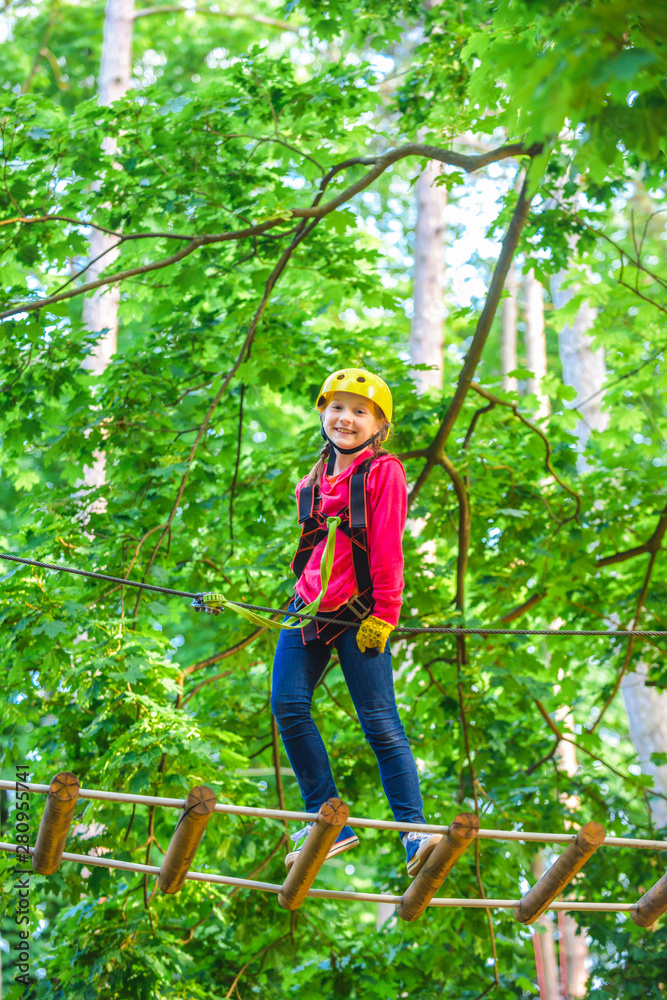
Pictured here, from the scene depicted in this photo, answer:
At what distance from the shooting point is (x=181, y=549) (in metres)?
5.54

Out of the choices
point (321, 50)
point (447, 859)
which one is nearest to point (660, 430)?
point (447, 859)

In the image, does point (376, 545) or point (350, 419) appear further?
point (350, 419)

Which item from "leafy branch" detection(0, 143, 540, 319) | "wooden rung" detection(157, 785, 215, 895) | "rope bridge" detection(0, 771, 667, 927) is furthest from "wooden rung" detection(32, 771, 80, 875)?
"leafy branch" detection(0, 143, 540, 319)

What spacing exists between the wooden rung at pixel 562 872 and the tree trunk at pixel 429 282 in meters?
5.83

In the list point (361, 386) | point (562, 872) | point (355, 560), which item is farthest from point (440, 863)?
point (361, 386)

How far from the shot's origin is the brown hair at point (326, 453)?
3343 millimetres

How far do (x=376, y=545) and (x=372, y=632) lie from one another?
29cm

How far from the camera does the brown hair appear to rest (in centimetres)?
334

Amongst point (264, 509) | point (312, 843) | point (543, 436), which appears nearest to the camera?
point (312, 843)

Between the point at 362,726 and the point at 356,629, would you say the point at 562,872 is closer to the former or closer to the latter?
the point at 362,726

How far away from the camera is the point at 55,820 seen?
2941 mm

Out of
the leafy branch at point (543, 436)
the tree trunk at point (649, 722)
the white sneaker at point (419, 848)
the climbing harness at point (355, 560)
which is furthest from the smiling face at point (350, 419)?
the tree trunk at point (649, 722)

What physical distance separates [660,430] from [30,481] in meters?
5.41

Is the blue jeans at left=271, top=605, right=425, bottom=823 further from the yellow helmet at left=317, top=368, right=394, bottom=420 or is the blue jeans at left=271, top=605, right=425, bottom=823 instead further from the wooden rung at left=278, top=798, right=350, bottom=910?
the yellow helmet at left=317, top=368, right=394, bottom=420
